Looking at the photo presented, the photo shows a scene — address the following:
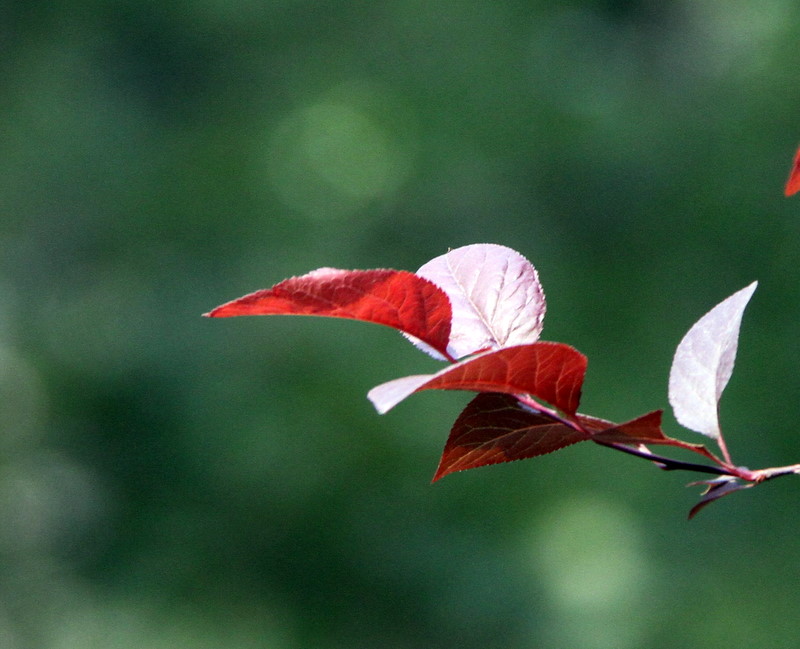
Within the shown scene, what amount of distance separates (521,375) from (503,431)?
1.5 inches

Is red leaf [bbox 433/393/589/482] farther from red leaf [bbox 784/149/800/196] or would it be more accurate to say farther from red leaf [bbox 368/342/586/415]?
red leaf [bbox 784/149/800/196]

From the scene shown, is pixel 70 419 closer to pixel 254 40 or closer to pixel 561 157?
pixel 254 40

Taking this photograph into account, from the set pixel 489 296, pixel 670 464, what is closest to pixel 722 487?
pixel 670 464

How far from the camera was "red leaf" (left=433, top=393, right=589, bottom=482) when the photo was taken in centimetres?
37

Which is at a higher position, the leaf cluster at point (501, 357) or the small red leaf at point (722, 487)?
the leaf cluster at point (501, 357)

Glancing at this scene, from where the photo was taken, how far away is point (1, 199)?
3918 millimetres

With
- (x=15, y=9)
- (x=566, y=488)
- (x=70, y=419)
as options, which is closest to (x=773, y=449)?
(x=566, y=488)

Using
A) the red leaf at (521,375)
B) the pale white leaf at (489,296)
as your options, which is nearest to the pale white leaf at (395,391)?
the red leaf at (521,375)

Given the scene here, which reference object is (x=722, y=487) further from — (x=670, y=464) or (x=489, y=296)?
(x=489, y=296)

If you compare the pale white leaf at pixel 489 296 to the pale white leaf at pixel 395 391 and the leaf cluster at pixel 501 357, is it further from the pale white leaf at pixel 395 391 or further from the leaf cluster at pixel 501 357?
the pale white leaf at pixel 395 391

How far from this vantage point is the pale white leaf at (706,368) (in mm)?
396

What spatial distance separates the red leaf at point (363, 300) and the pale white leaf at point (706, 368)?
0.36 ft

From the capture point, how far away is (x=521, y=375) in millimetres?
342

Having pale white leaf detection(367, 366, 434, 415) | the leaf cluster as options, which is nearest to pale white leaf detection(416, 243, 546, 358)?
the leaf cluster
